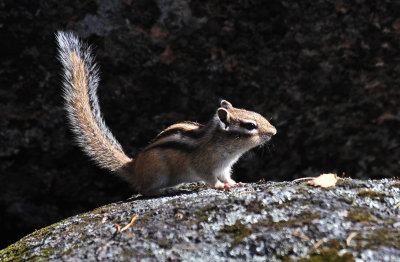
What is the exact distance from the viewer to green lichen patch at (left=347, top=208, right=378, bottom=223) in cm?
288

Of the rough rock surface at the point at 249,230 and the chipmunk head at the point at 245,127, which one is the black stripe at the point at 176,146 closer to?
the chipmunk head at the point at 245,127

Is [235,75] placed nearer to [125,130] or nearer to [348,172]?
[125,130]

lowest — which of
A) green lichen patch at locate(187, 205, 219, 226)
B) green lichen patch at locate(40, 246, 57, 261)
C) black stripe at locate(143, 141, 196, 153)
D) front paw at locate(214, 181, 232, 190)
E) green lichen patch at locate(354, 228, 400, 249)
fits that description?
front paw at locate(214, 181, 232, 190)

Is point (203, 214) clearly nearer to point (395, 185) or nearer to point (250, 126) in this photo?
point (395, 185)

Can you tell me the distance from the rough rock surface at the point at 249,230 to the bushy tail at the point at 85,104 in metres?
1.29

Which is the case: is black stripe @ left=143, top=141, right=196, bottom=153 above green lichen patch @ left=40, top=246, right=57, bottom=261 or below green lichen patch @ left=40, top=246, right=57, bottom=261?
above

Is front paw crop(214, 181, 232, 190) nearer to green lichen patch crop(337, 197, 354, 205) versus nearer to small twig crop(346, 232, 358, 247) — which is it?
green lichen patch crop(337, 197, 354, 205)

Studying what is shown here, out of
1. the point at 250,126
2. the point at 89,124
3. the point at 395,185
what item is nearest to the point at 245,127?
the point at 250,126

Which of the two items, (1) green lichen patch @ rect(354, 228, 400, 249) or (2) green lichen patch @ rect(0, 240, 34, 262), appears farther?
(2) green lichen patch @ rect(0, 240, 34, 262)

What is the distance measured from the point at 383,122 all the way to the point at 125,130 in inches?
113

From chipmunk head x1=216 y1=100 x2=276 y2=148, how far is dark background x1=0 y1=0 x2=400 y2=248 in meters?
0.56

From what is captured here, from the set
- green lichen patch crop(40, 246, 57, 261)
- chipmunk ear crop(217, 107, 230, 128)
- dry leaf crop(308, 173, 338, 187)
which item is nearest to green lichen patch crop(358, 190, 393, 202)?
dry leaf crop(308, 173, 338, 187)

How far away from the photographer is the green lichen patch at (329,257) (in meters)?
2.50

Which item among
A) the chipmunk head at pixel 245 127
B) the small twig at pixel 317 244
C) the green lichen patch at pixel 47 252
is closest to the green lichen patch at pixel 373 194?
the small twig at pixel 317 244
